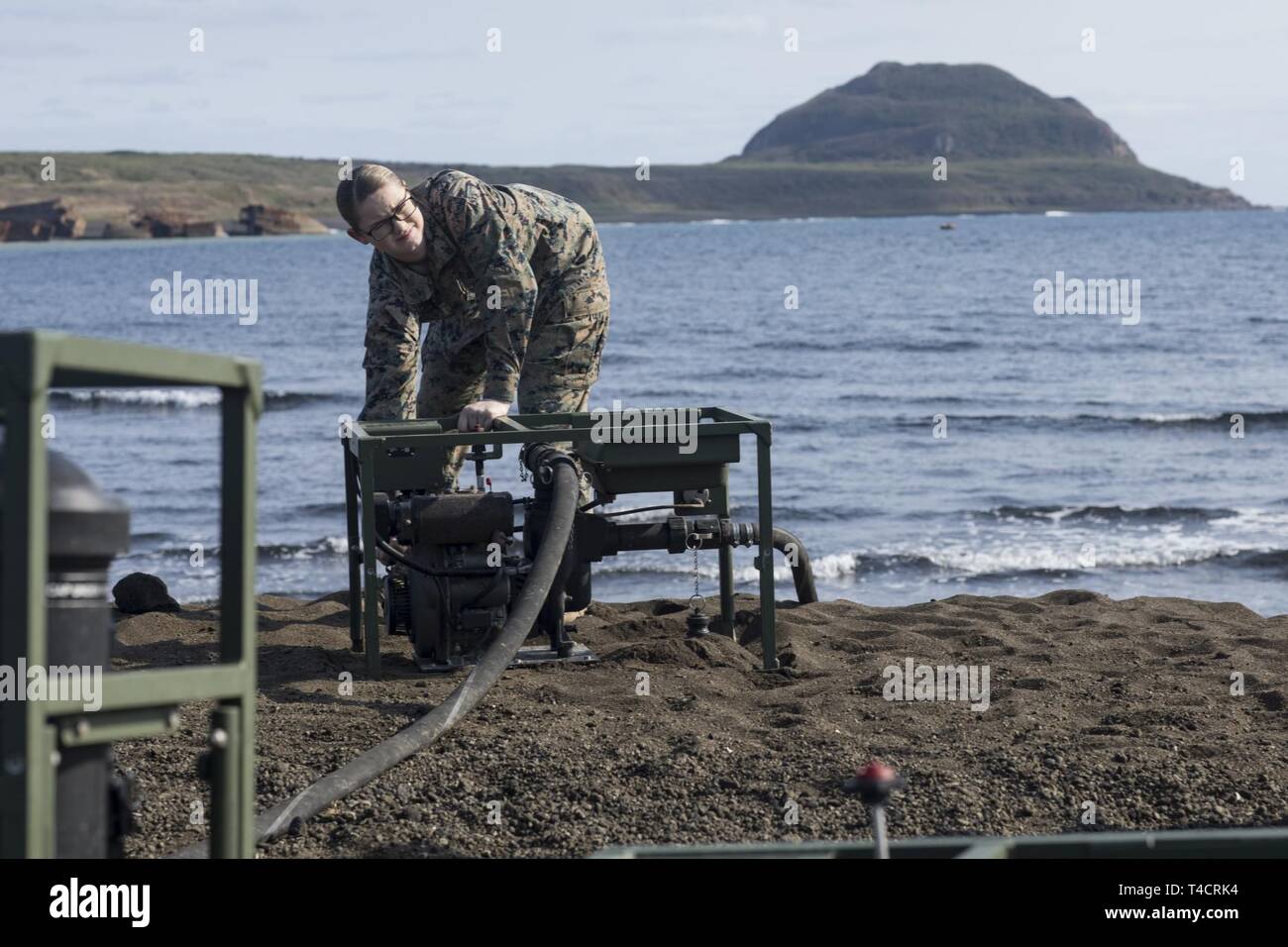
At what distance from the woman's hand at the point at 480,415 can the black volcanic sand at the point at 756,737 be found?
1078mm

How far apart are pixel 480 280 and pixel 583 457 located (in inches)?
35.6

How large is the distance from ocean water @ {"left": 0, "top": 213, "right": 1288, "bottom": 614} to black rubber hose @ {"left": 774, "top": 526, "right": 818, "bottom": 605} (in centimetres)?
197

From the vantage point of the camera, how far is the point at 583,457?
706 centimetres

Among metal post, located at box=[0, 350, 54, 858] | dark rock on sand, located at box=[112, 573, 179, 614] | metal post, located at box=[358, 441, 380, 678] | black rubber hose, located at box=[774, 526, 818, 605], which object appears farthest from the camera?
dark rock on sand, located at box=[112, 573, 179, 614]

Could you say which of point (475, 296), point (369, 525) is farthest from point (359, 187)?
point (369, 525)

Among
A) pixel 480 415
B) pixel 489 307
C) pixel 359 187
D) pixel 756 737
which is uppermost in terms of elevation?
pixel 359 187

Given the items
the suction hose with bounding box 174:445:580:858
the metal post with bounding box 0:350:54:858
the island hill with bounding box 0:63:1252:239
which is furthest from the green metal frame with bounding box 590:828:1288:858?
the island hill with bounding box 0:63:1252:239

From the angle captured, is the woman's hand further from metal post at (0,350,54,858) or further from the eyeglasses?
metal post at (0,350,54,858)

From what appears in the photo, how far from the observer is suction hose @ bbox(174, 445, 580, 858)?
4512mm

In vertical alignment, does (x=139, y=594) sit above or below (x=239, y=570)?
below

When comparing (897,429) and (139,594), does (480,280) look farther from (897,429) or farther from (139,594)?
(897,429)
